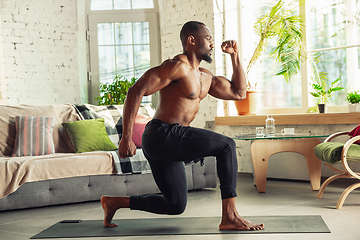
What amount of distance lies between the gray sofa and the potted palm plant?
4.13 feet

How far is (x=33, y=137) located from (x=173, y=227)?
2.00 m

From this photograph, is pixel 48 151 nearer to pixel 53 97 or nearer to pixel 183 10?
pixel 53 97

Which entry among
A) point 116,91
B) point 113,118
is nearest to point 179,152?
point 113,118

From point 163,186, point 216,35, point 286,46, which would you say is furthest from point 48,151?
point 286,46

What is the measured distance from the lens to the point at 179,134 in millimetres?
2271

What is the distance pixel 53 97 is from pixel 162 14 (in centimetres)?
200

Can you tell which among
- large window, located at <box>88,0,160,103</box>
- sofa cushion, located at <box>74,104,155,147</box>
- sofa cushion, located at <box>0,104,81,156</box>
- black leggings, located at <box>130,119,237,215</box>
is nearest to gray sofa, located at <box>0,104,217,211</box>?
sofa cushion, located at <box>0,104,81,156</box>

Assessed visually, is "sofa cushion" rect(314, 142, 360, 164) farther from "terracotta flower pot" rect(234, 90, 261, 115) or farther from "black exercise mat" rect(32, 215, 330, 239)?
"terracotta flower pot" rect(234, 90, 261, 115)

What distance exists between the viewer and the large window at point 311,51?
4520mm

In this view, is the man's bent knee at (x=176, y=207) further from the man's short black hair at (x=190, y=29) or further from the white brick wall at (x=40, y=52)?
the white brick wall at (x=40, y=52)

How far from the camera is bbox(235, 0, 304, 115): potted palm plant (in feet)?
15.7

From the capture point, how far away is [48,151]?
3.95m

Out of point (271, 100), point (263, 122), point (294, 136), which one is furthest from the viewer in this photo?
point (271, 100)

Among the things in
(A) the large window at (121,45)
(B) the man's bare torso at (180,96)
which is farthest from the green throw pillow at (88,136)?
(A) the large window at (121,45)
